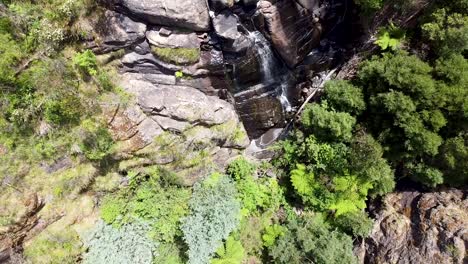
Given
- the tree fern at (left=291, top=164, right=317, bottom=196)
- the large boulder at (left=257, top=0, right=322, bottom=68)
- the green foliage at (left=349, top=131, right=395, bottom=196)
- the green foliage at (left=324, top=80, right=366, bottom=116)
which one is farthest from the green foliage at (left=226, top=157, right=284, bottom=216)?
the large boulder at (left=257, top=0, right=322, bottom=68)

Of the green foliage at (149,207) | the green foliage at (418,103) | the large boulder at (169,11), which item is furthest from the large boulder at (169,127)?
the green foliage at (418,103)

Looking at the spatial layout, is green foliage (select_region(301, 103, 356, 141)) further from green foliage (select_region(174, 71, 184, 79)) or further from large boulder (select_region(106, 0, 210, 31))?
large boulder (select_region(106, 0, 210, 31))

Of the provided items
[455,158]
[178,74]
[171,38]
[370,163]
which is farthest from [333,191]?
[171,38]

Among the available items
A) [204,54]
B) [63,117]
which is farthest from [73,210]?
[204,54]

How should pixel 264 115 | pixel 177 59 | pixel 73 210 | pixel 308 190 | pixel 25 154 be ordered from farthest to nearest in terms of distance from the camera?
pixel 264 115, pixel 308 190, pixel 177 59, pixel 73 210, pixel 25 154

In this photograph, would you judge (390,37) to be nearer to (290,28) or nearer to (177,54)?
(290,28)

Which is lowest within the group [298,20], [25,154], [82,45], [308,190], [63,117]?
[308,190]

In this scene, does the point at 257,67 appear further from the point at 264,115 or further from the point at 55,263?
the point at 55,263
